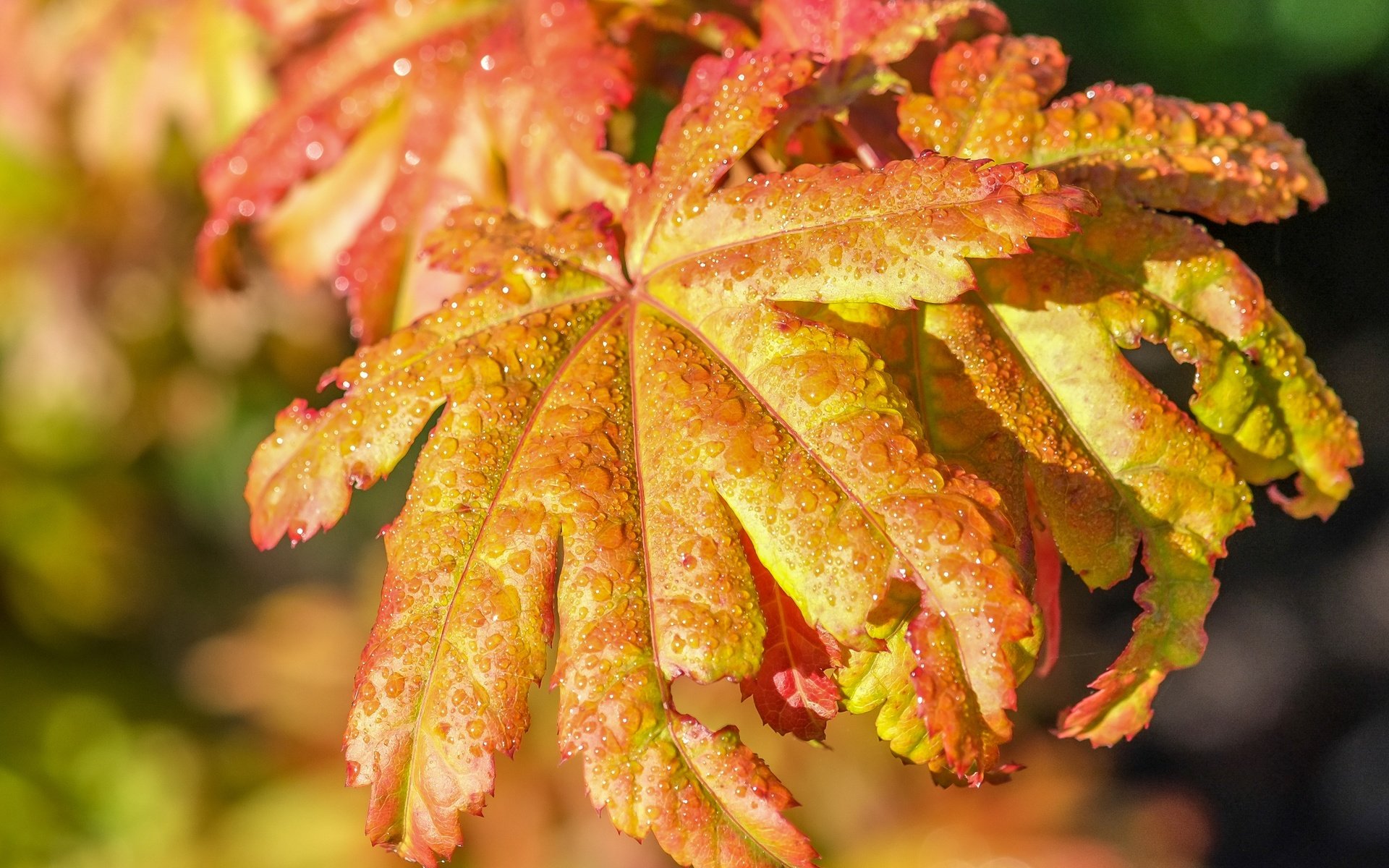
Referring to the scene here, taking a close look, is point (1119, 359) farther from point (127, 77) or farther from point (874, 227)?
point (127, 77)

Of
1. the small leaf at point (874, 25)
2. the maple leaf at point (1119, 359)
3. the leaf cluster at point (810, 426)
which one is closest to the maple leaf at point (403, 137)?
the leaf cluster at point (810, 426)

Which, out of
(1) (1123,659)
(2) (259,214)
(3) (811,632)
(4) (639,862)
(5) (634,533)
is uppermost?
(2) (259,214)

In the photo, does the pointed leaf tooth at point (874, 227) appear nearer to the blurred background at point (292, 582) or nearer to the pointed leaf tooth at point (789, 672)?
the pointed leaf tooth at point (789, 672)

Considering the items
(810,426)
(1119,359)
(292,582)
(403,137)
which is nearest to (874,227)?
(810,426)

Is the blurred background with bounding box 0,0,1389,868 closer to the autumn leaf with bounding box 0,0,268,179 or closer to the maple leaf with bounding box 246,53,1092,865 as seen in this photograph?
the autumn leaf with bounding box 0,0,268,179

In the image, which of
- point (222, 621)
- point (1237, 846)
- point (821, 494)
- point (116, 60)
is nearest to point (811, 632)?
point (821, 494)

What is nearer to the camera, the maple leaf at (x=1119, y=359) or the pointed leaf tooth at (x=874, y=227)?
the pointed leaf tooth at (x=874, y=227)

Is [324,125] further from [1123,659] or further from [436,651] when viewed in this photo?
[1123,659]
